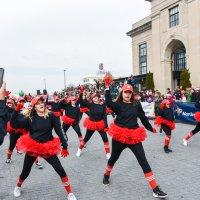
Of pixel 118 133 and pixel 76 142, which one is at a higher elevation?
pixel 118 133

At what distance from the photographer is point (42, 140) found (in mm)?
6277

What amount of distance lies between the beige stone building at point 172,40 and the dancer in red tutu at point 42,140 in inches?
991

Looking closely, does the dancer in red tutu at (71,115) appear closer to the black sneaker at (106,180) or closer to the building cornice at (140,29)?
the black sneaker at (106,180)

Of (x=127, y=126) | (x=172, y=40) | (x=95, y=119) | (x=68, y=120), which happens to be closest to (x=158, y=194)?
(x=127, y=126)

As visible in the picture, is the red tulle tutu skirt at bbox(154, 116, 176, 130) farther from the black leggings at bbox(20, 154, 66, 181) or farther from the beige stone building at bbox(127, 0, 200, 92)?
the beige stone building at bbox(127, 0, 200, 92)

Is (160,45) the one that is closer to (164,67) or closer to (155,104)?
(164,67)

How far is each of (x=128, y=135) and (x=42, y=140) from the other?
148 cm

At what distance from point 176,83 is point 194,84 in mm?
6434

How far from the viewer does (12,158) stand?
10320 millimetres

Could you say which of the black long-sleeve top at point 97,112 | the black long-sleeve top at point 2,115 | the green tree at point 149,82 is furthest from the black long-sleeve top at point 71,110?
the green tree at point 149,82

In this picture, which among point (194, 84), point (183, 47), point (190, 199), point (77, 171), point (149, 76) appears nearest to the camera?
point (190, 199)

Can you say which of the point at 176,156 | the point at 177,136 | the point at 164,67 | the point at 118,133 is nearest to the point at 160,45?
the point at 164,67

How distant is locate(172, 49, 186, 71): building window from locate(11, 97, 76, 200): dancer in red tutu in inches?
1186

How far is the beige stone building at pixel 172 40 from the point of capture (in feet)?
101
